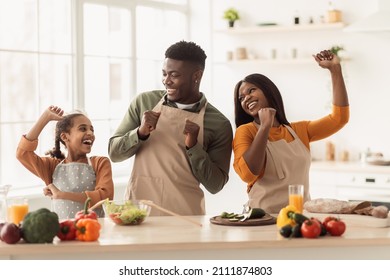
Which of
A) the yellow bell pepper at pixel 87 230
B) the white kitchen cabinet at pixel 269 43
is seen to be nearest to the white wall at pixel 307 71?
the white kitchen cabinet at pixel 269 43

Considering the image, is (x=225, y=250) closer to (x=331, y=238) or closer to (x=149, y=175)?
(x=331, y=238)

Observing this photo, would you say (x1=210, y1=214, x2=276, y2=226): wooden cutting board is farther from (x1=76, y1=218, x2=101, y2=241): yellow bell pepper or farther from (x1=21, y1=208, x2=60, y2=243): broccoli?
(x1=21, y1=208, x2=60, y2=243): broccoli

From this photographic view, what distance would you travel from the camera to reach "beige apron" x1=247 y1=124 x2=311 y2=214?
3645 millimetres

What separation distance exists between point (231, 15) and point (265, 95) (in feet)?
11.5

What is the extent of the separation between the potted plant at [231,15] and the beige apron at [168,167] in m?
3.38

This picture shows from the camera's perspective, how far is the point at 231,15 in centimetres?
704

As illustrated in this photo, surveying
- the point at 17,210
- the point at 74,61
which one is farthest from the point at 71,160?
the point at 74,61

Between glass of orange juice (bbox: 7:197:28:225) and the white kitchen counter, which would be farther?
the white kitchen counter

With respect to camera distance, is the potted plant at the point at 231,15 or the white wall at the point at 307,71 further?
the potted plant at the point at 231,15

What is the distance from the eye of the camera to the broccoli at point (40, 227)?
112 inches

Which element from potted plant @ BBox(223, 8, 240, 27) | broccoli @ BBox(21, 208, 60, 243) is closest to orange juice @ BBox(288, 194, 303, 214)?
broccoli @ BBox(21, 208, 60, 243)

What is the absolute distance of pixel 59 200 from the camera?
3678 mm

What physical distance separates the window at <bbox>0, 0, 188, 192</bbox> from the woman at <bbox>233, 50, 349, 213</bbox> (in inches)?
92.6

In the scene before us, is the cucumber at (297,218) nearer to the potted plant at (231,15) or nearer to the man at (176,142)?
the man at (176,142)
